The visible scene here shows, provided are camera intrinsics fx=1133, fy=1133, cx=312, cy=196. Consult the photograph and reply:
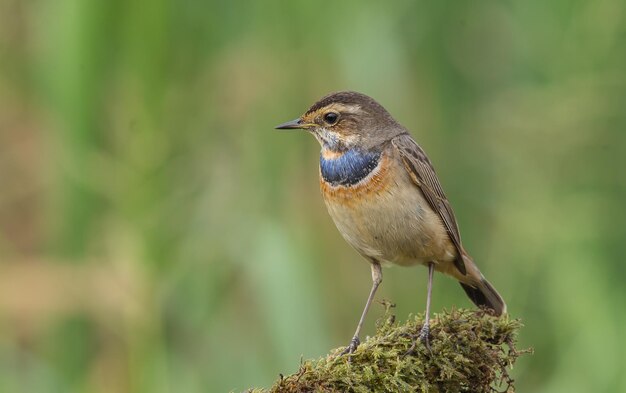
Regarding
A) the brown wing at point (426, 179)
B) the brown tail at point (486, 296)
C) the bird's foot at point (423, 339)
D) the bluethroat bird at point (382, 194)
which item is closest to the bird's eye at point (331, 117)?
the bluethroat bird at point (382, 194)

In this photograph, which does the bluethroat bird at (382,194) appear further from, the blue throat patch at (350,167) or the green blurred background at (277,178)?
the green blurred background at (277,178)

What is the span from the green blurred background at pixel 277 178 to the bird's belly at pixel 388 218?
0.97 m

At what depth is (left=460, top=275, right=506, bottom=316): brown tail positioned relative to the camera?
4922 mm

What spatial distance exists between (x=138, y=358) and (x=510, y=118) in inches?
99.2

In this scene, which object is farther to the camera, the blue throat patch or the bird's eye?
the bird's eye

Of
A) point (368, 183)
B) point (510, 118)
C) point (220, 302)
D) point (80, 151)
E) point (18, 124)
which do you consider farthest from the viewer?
point (18, 124)

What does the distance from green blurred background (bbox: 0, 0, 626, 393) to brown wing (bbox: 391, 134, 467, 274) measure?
101 cm

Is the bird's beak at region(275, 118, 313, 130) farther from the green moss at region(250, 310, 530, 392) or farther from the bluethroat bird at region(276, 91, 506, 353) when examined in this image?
the green moss at region(250, 310, 530, 392)

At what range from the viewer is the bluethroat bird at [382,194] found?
4.78 metres

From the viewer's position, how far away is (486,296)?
5.03 m

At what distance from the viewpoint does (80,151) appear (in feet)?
18.2

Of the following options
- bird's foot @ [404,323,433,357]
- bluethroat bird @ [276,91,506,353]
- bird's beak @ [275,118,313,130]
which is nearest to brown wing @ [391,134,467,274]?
bluethroat bird @ [276,91,506,353]

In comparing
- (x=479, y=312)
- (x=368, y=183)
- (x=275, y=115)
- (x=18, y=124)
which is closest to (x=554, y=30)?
(x=275, y=115)

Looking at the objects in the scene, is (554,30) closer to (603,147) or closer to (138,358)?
(603,147)
